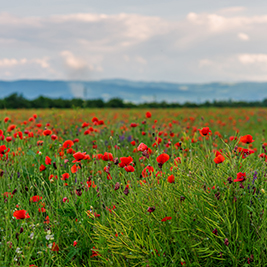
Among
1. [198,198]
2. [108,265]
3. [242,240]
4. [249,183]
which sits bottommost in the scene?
[108,265]

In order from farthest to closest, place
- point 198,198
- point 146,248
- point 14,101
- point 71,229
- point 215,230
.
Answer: point 14,101, point 71,229, point 198,198, point 146,248, point 215,230

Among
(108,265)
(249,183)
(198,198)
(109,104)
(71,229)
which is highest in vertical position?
(109,104)

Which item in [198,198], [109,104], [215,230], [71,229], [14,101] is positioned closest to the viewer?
[215,230]

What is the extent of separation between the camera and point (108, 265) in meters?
2.11

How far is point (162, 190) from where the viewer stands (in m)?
2.33

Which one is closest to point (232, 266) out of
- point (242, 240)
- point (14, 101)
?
point (242, 240)

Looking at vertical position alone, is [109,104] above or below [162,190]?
above

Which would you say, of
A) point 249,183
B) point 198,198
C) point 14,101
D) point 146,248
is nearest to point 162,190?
point 198,198

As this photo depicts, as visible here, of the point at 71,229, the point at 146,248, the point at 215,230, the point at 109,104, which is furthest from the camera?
the point at 109,104

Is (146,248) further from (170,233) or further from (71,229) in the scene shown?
(71,229)

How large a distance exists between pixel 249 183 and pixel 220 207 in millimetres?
463

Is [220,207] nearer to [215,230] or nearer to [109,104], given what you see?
[215,230]

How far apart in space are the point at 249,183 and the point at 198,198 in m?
0.45

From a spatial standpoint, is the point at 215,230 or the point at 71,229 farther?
the point at 71,229
